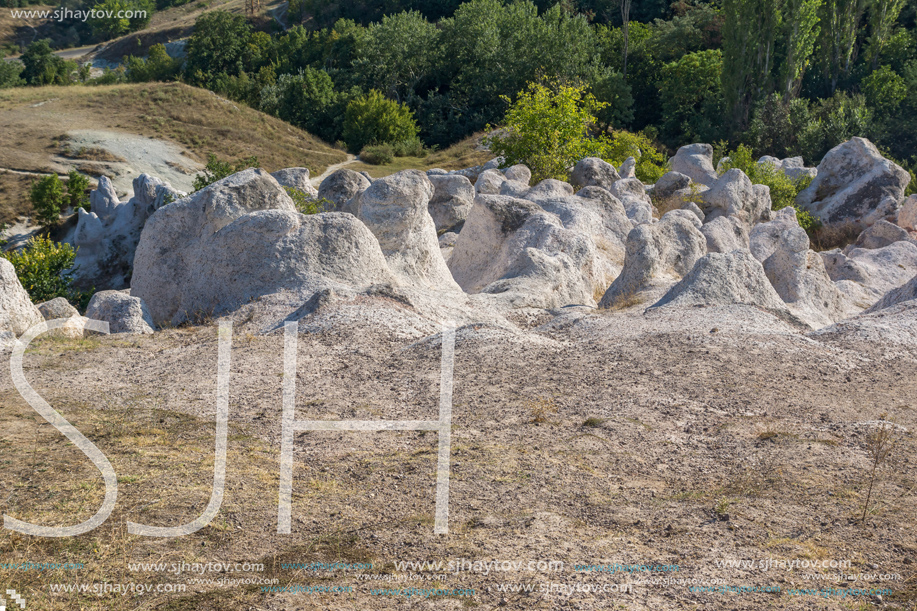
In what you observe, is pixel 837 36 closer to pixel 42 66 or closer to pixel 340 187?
pixel 340 187

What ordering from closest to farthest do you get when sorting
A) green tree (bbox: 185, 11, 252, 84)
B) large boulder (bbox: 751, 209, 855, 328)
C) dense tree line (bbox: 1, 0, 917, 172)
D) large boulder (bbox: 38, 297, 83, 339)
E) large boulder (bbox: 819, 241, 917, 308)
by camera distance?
large boulder (bbox: 38, 297, 83, 339) → large boulder (bbox: 751, 209, 855, 328) → large boulder (bbox: 819, 241, 917, 308) → dense tree line (bbox: 1, 0, 917, 172) → green tree (bbox: 185, 11, 252, 84)

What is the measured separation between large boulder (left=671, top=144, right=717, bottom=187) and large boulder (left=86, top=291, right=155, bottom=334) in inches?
1050

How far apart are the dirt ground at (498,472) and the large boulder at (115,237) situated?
12783 mm

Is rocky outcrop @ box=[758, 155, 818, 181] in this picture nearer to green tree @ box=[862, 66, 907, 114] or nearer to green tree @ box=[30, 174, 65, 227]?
green tree @ box=[862, 66, 907, 114]

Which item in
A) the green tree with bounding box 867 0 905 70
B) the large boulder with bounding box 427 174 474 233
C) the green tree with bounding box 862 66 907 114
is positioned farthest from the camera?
the green tree with bounding box 867 0 905 70

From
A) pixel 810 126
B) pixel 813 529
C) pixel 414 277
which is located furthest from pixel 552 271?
pixel 810 126

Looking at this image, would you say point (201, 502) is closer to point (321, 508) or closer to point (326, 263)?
point (321, 508)

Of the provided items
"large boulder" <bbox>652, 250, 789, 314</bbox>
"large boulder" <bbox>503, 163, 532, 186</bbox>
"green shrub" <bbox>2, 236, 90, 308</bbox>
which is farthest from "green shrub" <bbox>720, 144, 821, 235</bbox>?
"green shrub" <bbox>2, 236, 90, 308</bbox>

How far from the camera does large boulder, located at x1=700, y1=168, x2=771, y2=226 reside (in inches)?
1078

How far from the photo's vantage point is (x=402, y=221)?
648 inches

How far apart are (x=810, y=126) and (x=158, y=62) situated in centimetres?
5491

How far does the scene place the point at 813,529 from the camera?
20.1ft

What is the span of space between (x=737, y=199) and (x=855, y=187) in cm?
803

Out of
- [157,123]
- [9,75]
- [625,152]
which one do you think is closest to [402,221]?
[625,152]
